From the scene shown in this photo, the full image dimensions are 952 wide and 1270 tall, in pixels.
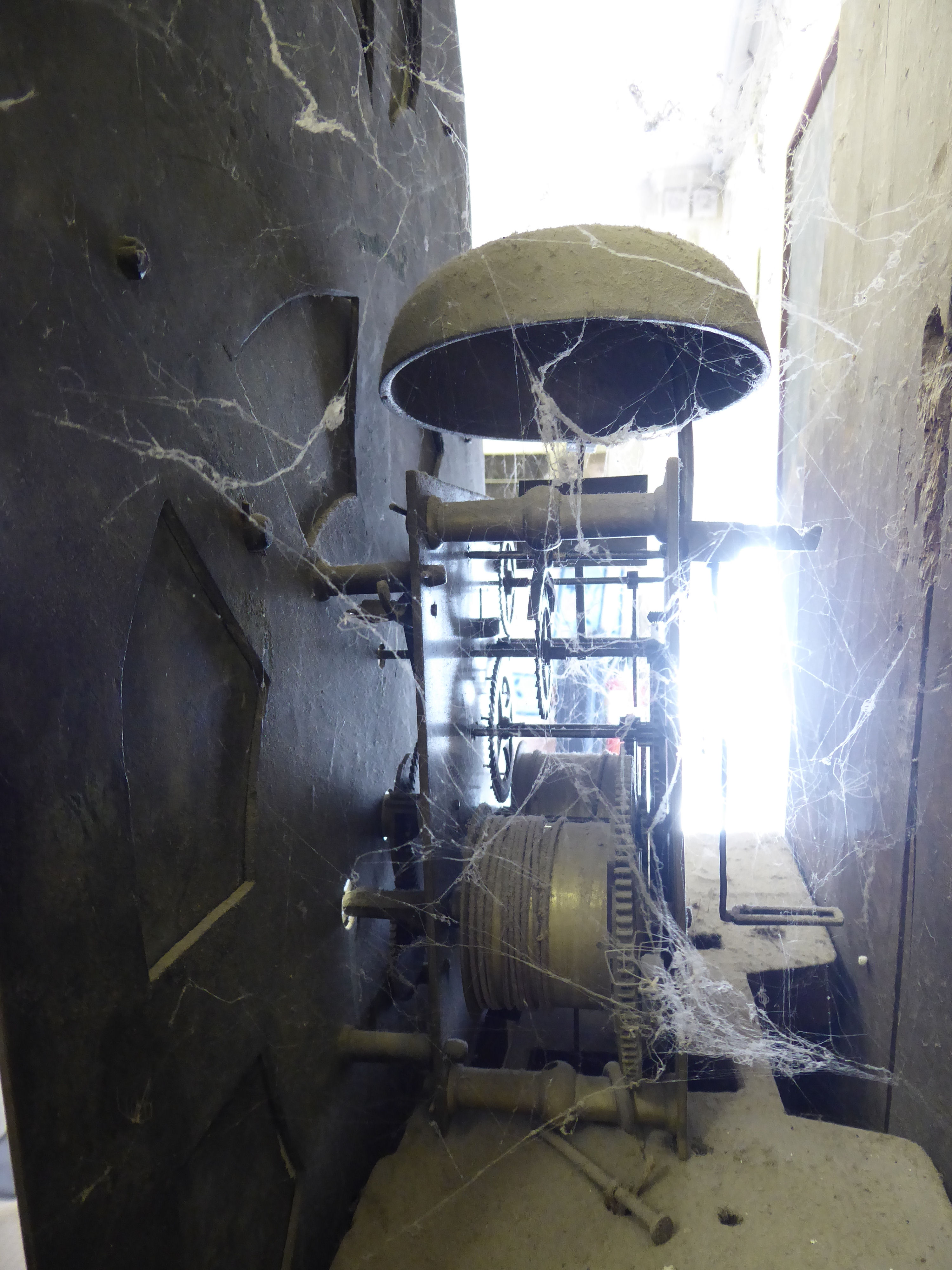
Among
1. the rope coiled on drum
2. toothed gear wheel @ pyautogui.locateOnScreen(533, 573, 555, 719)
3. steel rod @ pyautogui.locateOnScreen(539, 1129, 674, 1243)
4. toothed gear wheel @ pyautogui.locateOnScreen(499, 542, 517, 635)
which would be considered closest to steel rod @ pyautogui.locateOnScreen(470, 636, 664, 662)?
toothed gear wheel @ pyautogui.locateOnScreen(533, 573, 555, 719)

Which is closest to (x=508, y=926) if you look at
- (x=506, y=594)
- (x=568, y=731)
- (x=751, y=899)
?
(x=568, y=731)

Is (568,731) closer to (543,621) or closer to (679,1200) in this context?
(543,621)

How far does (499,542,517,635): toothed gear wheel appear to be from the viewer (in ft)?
7.29

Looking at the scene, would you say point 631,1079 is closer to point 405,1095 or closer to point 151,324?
point 405,1095

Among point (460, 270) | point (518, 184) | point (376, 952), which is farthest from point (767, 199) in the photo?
point (376, 952)

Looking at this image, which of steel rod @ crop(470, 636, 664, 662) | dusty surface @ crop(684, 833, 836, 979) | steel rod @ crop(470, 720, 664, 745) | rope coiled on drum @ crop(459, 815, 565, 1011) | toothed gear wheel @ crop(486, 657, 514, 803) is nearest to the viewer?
rope coiled on drum @ crop(459, 815, 565, 1011)

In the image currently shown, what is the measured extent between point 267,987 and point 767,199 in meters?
3.16

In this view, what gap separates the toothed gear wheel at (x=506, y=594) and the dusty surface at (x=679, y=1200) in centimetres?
127

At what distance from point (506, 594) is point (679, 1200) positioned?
1.59 m

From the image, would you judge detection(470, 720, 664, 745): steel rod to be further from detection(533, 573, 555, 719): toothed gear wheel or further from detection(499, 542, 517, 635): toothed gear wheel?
detection(499, 542, 517, 635): toothed gear wheel

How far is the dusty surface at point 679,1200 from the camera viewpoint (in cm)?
137

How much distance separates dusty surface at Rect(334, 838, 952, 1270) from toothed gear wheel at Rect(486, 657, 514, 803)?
86cm

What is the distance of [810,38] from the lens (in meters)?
2.44

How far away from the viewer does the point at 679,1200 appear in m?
1.47
